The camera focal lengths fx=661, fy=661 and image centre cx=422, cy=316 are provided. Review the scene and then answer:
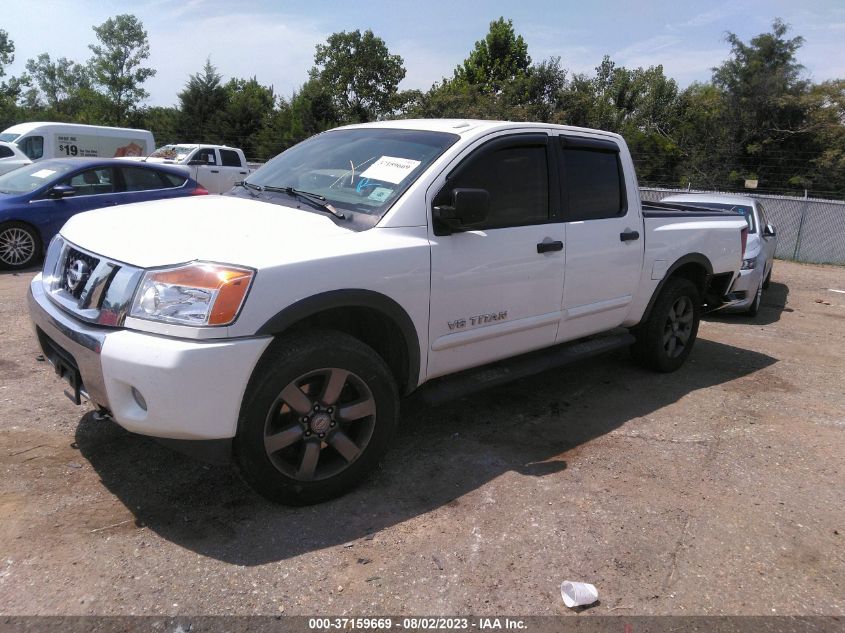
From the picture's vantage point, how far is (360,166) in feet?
12.6

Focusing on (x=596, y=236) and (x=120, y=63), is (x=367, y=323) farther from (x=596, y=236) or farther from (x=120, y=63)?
(x=120, y=63)

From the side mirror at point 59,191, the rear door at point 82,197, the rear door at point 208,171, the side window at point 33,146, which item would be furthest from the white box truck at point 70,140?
the side mirror at point 59,191

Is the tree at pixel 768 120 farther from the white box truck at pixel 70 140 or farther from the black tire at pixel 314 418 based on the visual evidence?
the black tire at pixel 314 418

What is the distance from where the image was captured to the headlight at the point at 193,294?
8.86 ft

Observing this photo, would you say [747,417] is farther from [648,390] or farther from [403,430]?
[403,430]

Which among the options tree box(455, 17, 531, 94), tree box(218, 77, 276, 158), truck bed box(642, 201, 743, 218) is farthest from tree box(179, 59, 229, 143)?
truck bed box(642, 201, 743, 218)

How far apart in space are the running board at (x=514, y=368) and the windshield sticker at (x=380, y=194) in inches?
42.5

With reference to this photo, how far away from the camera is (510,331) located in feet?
13.0

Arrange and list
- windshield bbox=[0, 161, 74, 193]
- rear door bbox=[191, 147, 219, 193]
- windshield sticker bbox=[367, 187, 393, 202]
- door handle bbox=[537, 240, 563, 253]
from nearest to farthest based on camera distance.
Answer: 1. windshield sticker bbox=[367, 187, 393, 202]
2. door handle bbox=[537, 240, 563, 253]
3. windshield bbox=[0, 161, 74, 193]
4. rear door bbox=[191, 147, 219, 193]

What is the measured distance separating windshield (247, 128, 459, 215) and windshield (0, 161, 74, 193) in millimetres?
5846

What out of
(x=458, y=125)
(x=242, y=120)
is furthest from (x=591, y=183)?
(x=242, y=120)

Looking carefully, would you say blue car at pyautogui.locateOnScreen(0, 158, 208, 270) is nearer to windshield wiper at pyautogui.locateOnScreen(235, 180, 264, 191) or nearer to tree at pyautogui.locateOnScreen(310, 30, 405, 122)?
windshield wiper at pyautogui.locateOnScreen(235, 180, 264, 191)

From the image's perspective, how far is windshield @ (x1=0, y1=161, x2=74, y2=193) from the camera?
8.70 meters

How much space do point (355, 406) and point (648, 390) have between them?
296 cm
